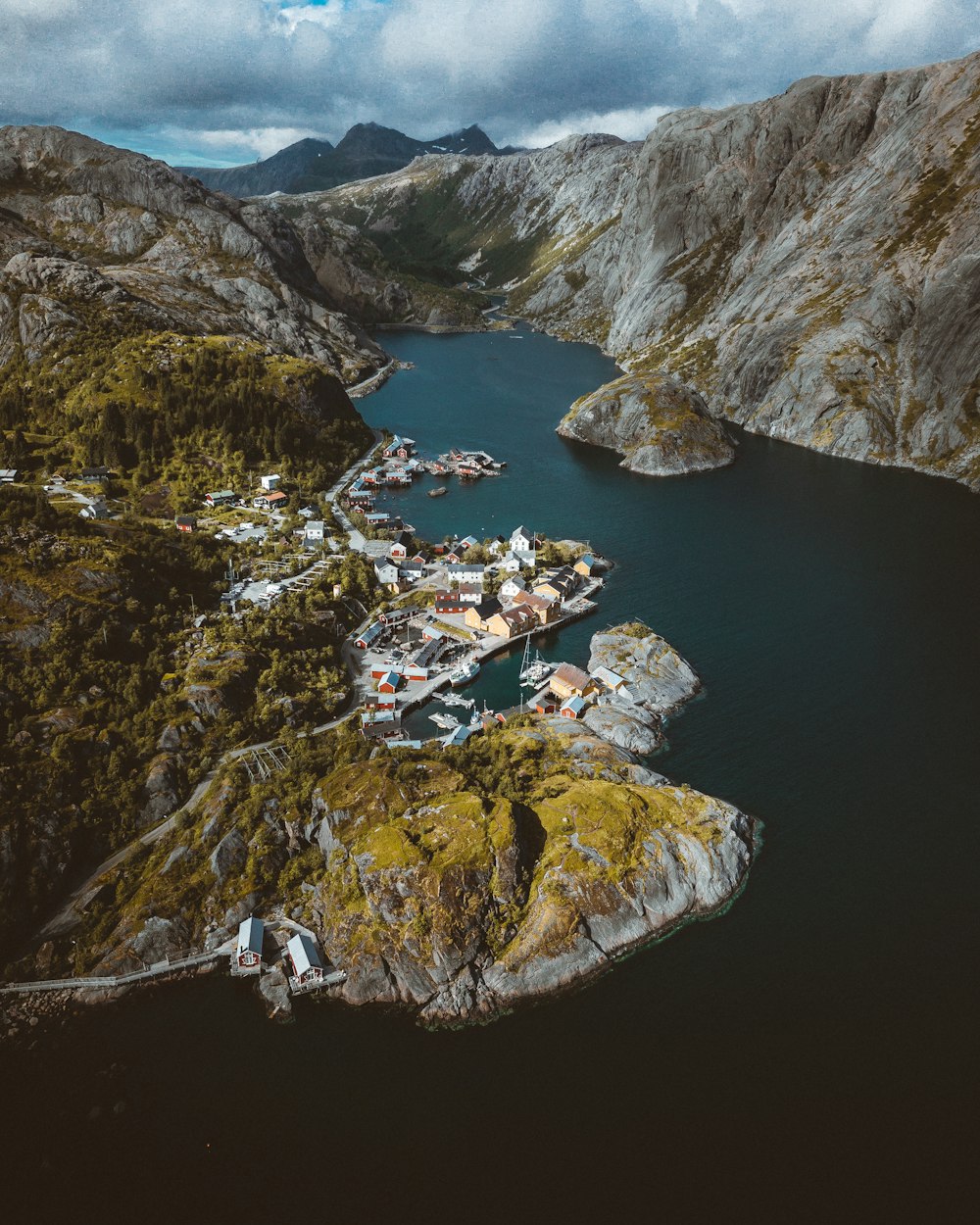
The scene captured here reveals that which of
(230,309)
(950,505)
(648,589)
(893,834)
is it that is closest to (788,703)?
(893,834)

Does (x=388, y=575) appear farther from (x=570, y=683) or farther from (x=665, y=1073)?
(x=665, y=1073)

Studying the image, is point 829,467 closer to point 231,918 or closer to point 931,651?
point 931,651

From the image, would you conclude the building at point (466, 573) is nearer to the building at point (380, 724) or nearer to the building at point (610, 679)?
the building at point (610, 679)

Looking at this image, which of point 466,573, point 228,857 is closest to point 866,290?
point 466,573

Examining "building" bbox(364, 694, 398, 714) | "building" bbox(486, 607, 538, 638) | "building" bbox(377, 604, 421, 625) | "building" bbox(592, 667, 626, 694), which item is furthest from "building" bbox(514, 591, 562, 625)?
"building" bbox(364, 694, 398, 714)

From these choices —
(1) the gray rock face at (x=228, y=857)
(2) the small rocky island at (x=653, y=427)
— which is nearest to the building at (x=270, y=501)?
(2) the small rocky island at (x=653, y=427)
